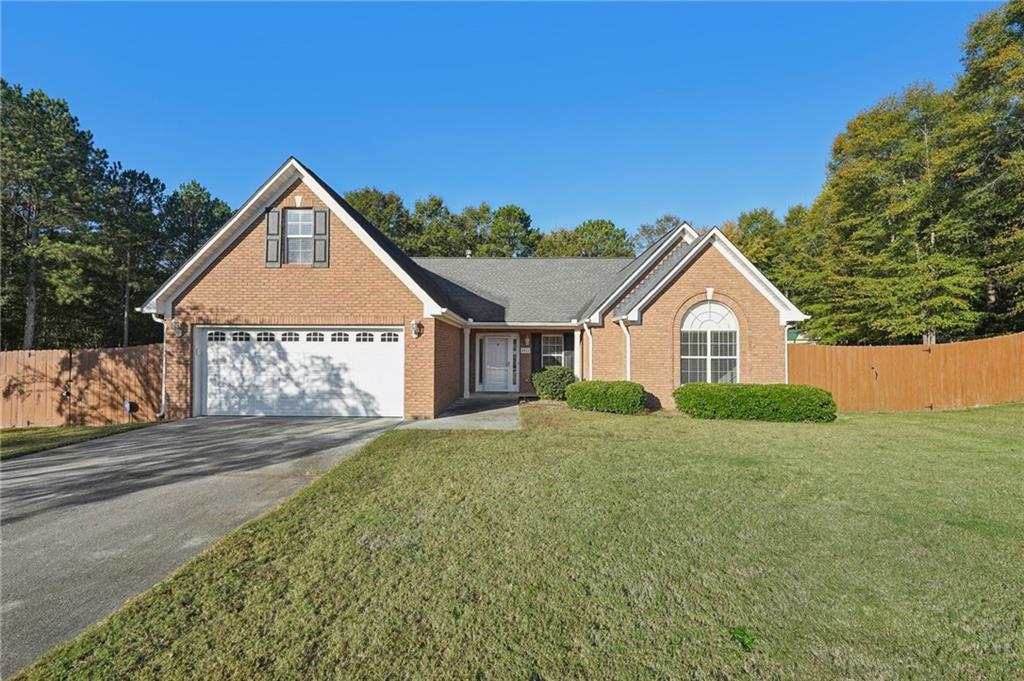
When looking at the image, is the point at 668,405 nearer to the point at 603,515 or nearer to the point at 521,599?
the point at 603,515

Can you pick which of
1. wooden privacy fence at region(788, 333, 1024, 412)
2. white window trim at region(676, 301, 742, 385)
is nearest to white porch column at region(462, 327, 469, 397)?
white window trim at region(676, 301, 742, 385)

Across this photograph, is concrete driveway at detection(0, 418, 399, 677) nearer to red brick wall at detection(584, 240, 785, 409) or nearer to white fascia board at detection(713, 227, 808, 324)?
red brick wall at detection(584, 240, 785, 409)

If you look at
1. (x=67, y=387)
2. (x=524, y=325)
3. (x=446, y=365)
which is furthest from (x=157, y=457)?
(x=524, y=325)

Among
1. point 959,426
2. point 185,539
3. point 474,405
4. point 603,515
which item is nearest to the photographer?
point 185,539

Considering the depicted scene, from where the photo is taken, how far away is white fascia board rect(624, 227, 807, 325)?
43.2 ft

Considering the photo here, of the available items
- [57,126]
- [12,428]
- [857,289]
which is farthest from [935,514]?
[57,126]

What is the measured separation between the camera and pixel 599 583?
3.50 m

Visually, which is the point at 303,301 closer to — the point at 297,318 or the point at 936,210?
the point at 297,318

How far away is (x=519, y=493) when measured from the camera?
18.5 feet

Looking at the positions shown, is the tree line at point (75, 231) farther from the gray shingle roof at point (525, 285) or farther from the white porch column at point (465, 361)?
the white porch column at point (465, 361)

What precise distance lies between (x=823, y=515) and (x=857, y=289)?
80.7 feet

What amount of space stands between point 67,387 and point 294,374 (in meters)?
6.87

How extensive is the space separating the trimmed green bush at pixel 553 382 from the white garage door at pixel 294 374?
18.8 ft

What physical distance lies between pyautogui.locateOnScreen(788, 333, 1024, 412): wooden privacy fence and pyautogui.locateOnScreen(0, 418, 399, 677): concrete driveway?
15.2 meters
